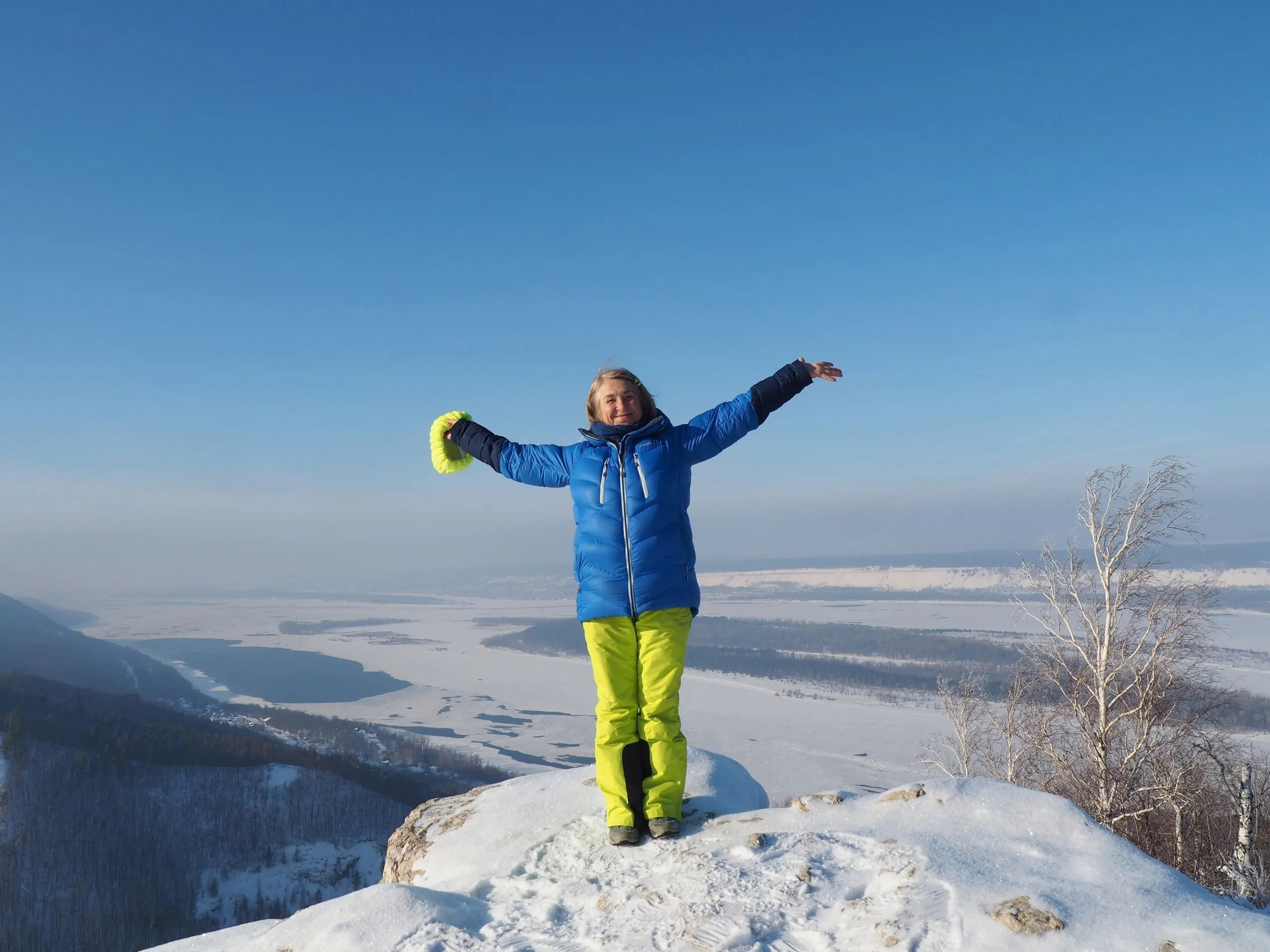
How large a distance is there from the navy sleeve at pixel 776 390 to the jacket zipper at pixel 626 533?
2.78 feet

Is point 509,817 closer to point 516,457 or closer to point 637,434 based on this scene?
point 516,457

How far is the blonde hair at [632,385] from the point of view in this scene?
449cm

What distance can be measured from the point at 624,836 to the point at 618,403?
7.91 feet

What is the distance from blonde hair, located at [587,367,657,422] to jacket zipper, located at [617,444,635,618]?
32cm

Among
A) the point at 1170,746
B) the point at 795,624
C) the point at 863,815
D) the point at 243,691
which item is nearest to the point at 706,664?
the point at 795,624

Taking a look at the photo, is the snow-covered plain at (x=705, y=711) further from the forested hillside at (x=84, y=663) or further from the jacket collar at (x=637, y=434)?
the jacket collar at (x=637, y=434)

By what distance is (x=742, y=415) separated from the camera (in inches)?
170

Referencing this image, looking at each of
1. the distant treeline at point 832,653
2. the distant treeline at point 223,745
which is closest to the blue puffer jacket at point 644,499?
the distant treeline at point 223,745

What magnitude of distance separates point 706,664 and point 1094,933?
11789cm

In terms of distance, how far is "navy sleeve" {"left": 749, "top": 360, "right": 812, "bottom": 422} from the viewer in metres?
4.31

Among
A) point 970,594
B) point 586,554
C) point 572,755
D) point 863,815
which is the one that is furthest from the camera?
point 970,594

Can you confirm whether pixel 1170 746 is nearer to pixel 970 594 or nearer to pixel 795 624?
pixel 795 624

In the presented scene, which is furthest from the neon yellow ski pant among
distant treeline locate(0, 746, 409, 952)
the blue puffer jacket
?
distant treeline locate(0, 746, 409, 952)

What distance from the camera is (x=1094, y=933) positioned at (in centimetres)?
268
